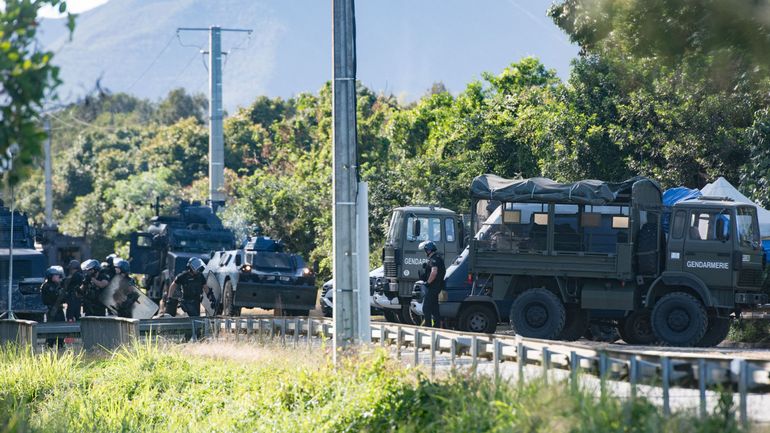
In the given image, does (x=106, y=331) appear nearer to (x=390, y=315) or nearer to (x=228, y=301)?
(x=228, y=301)

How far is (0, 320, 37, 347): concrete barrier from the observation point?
968 inches

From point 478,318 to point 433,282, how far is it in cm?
209

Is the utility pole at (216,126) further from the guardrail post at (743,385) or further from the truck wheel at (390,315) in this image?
the guardrail post at (743,385)

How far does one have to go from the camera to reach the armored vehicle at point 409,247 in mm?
30250

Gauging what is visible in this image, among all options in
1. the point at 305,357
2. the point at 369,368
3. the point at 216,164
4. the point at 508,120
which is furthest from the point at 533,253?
the point at 216,164

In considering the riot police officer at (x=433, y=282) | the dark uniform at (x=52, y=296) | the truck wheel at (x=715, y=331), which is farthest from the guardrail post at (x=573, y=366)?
the dark uniform at (x=52, y=296)

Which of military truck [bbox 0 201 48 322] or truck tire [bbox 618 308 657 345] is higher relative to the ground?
military truck [bbox 0 201 48 322]

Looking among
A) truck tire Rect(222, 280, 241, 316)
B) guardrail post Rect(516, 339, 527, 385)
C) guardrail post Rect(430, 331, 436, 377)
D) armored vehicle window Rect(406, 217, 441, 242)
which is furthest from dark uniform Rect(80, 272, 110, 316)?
guardrail post Rect(516, 339, 527, 385)

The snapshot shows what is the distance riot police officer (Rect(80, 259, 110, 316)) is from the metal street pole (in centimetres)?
1199

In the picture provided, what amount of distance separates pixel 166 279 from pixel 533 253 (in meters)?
16.0

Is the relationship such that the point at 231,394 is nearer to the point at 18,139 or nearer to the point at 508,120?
the point at 18,139

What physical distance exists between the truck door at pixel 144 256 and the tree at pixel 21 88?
30.6m

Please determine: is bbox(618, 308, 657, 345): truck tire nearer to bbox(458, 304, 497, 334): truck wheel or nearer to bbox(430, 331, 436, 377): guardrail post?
bbox(458, 304, 497, 334): truck wheel

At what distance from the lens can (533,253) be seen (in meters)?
25.2
